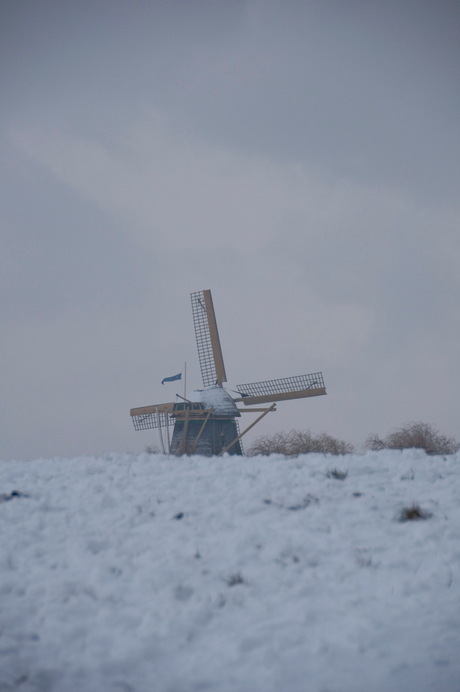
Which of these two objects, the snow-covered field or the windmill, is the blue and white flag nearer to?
the windmill

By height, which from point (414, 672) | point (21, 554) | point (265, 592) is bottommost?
point (414, 672)

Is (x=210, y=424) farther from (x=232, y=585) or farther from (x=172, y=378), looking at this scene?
(x=232, y=585)

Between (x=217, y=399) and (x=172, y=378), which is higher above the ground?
(x=172, y=378)

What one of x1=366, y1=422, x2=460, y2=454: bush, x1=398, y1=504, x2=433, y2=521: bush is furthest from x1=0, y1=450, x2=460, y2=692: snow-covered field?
x1=366, y1=422, x2=460, y2=454: bush

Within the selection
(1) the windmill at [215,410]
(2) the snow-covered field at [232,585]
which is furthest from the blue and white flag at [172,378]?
(2) the snow-covered field at [232,585]

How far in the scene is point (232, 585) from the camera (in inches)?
173

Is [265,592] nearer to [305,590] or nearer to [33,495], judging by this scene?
[305,590]

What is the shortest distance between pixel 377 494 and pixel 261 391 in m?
20.1

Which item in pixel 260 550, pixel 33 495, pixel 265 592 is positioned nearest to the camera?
pixel 265 592

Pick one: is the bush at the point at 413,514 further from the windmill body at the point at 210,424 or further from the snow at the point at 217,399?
the snow at the point at 217,399

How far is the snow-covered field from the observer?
11.4 feet

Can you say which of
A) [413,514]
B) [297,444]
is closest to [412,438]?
[297,444]

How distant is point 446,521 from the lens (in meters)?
5.43

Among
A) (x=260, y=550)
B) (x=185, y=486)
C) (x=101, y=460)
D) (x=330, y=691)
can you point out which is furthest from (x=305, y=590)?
(x=101, y=460)
